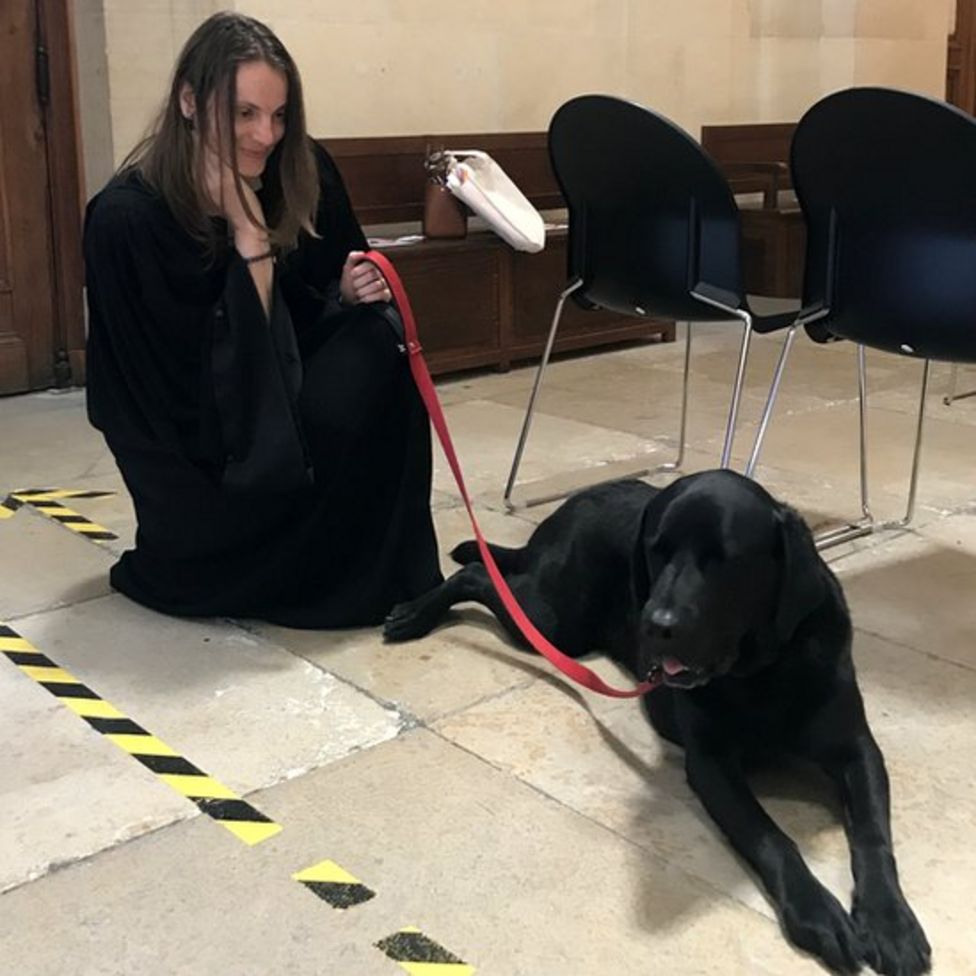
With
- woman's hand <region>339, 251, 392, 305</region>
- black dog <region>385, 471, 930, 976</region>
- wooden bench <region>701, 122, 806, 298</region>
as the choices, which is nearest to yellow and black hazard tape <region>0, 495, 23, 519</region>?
woman's hand <region>339, 251, 392, 305</region>

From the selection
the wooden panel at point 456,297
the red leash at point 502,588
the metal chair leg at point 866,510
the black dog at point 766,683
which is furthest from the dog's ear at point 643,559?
the wooden panel at point 456,297

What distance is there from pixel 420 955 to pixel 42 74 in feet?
11.6

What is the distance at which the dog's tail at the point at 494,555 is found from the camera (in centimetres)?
246

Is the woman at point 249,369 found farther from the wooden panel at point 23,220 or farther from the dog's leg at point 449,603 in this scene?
the wooden panel at point 23,220

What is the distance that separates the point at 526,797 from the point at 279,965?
0.47 metres

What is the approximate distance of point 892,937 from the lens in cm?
148

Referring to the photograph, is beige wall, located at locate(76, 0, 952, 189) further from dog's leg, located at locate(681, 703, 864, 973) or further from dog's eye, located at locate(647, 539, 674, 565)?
dog's leg, located at locate(681, 703, 864, 973)

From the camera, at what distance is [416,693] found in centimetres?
217

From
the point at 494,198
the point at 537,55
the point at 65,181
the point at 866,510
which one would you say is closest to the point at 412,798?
the point at 866,510

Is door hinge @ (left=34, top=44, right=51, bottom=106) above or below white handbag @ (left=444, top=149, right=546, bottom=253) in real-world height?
above

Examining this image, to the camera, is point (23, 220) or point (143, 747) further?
point (23, 220)

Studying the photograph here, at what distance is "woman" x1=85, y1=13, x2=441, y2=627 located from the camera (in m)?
2.28

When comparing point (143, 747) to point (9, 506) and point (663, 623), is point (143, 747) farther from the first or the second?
point (9, 506)

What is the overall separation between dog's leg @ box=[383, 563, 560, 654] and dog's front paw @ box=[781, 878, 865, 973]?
885 millimetres
